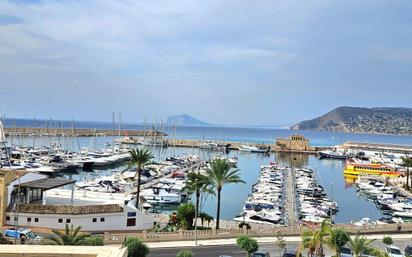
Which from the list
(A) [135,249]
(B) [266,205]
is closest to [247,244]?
(A) [135,249]

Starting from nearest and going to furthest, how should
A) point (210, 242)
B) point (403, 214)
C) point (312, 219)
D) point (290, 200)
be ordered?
point (210, 242)
point (312, 219)
point (403, 214)
point (290, 200)

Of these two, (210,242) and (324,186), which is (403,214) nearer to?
(324,186)

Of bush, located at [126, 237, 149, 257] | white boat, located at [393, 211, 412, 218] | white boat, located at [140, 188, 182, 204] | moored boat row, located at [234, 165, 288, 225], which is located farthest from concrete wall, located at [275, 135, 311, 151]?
bush, located at [126, 237, 149, 257]

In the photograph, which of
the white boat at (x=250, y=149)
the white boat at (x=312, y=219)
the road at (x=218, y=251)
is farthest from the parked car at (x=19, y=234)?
the white boat at (x=250, y=149)

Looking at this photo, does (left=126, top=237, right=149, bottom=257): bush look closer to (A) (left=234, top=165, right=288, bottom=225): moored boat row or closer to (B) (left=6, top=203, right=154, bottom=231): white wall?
(B) (left=6, top=203, right=154, bottom=231): white wall

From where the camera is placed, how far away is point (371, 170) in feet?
359

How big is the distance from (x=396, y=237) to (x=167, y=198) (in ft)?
120

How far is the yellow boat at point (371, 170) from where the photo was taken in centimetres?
10812

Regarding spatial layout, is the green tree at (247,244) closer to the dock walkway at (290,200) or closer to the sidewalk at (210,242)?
the sidewalk at (210,242)

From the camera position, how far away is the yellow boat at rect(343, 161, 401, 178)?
108 metres

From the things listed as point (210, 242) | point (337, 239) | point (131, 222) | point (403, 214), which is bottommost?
point (403, 214)

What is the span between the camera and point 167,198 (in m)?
70.1

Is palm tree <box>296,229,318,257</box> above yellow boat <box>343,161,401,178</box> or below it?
above

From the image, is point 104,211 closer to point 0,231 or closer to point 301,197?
point 0,231
